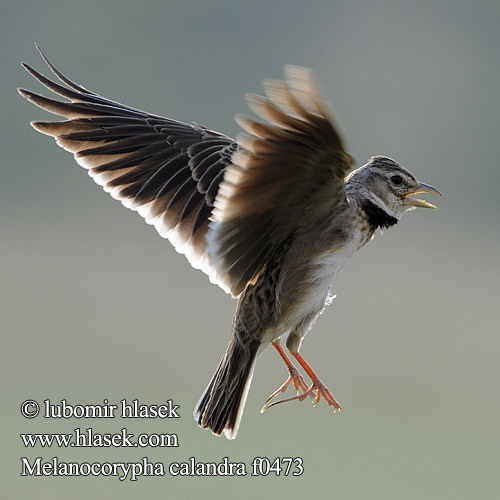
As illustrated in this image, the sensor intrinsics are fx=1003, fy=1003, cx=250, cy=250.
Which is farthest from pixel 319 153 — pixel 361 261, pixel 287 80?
pixel 361 261

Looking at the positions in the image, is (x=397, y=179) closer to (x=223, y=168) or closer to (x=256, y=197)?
(x=256, y=197)

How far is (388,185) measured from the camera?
5.89 m

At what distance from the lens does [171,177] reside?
→ 6.65 m

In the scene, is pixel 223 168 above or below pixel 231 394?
above

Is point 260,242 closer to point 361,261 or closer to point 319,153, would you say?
point 319,153

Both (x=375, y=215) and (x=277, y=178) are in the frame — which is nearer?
(x=277, y=178)

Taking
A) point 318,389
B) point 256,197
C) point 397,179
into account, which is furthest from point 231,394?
point 397,179

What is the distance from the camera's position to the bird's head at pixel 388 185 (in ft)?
19.2

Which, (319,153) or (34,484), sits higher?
(319,153)

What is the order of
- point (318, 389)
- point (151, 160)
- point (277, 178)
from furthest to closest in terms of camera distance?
1. point (151, 160)
2. point (318, 389)
3. point (277, 178)

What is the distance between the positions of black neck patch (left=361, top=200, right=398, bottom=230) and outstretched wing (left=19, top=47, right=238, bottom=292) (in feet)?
3.66

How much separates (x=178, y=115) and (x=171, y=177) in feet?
127

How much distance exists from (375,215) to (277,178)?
86cm

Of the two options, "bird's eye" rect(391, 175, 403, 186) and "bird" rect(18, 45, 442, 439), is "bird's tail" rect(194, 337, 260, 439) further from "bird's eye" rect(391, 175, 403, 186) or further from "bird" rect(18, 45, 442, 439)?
"bird's eye" rect(391, 175, 403, 186)
